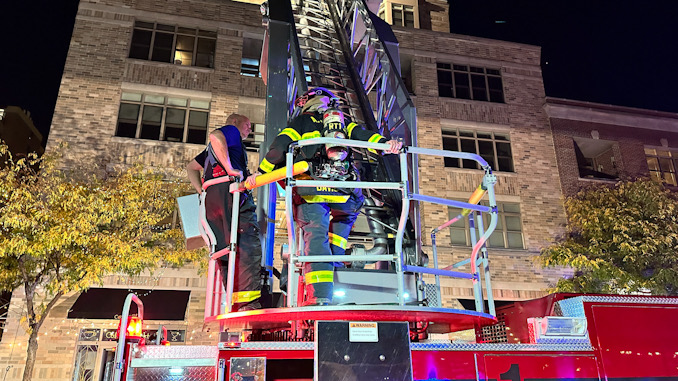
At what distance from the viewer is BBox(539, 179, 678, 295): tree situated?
44.3 ft

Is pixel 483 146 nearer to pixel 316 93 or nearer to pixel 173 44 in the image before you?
pixel 173 44

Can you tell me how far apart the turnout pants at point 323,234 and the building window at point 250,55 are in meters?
14.0

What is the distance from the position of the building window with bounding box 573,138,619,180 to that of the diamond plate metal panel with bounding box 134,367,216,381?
1823cm

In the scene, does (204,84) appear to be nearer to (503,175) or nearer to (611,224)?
(503,175)

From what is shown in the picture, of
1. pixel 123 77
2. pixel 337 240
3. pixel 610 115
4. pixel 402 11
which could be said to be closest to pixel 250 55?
pixel 123 77

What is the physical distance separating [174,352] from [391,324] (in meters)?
1.61

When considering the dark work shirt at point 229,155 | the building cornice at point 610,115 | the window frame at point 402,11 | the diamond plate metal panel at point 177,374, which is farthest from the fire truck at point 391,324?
the window frame at point 402,11

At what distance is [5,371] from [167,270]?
4.55 m

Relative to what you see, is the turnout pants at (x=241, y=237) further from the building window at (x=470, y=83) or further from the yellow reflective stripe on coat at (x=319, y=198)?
the building window at (x=470, y=83)

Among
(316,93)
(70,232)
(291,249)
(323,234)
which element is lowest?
(291,249)

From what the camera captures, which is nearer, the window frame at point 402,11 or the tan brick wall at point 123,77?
the tan brick wall at point 123,77

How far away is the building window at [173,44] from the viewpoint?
16906mm

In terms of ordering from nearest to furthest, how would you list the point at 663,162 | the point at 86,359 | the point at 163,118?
the point at 86,359, the point at 163,118, the point at 663,162

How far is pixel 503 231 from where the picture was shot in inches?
677
